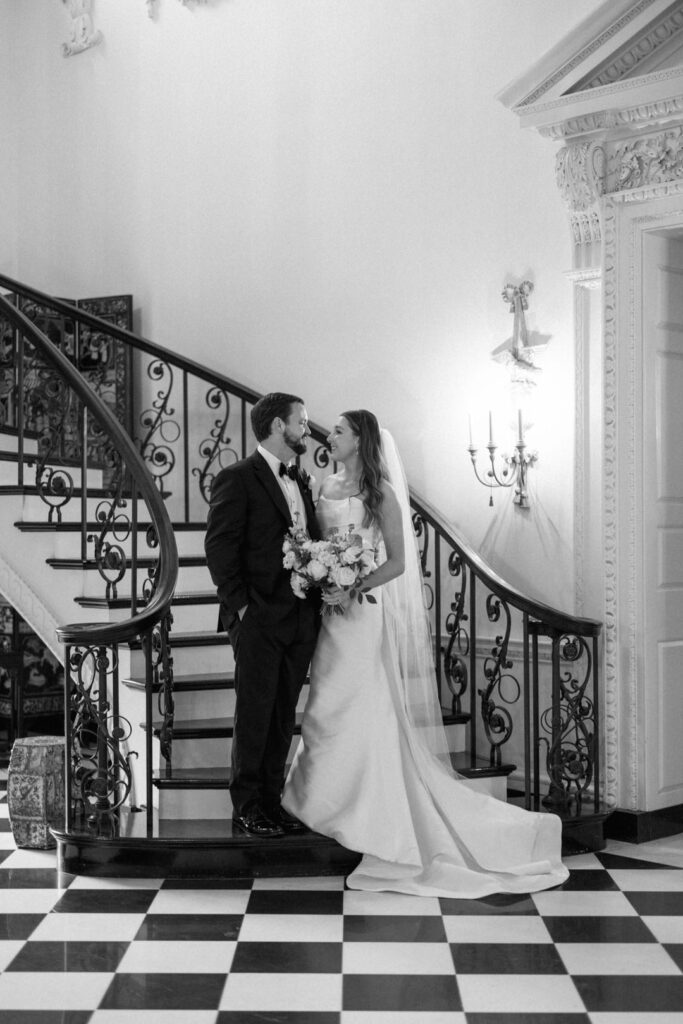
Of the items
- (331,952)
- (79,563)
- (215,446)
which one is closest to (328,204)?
(215,446)

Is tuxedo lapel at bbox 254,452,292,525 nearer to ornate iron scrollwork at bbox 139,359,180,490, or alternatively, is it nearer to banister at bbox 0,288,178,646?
banister at bbox 0,288,178,646

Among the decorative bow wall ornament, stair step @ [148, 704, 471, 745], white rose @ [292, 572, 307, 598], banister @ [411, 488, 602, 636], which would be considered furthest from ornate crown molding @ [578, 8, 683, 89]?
stair step @ [148, 704, 471, 745]

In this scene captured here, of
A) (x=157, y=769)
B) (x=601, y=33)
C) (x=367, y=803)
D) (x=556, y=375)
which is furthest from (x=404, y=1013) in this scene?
(x=601, y=33)

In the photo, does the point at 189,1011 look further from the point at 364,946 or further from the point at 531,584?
the point at 531,584

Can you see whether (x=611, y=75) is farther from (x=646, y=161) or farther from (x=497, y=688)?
(x=497, y=688)

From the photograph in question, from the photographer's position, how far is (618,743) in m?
5.52

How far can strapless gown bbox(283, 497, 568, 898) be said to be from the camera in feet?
15.3

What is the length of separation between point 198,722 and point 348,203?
10.4 ft

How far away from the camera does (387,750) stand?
480cm

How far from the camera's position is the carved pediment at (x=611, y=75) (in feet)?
17.1

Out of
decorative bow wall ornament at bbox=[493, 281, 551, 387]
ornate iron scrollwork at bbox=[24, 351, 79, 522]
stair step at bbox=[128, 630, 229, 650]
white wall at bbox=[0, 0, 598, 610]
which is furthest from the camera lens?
ornate iron scrollwork at bbox=[24, 351, 79, 522]

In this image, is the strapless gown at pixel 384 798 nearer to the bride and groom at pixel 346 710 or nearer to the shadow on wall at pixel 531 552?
the bride and groom at pixel 346 710

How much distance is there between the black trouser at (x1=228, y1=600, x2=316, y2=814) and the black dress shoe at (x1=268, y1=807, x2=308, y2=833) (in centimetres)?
3

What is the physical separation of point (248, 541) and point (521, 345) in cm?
197
